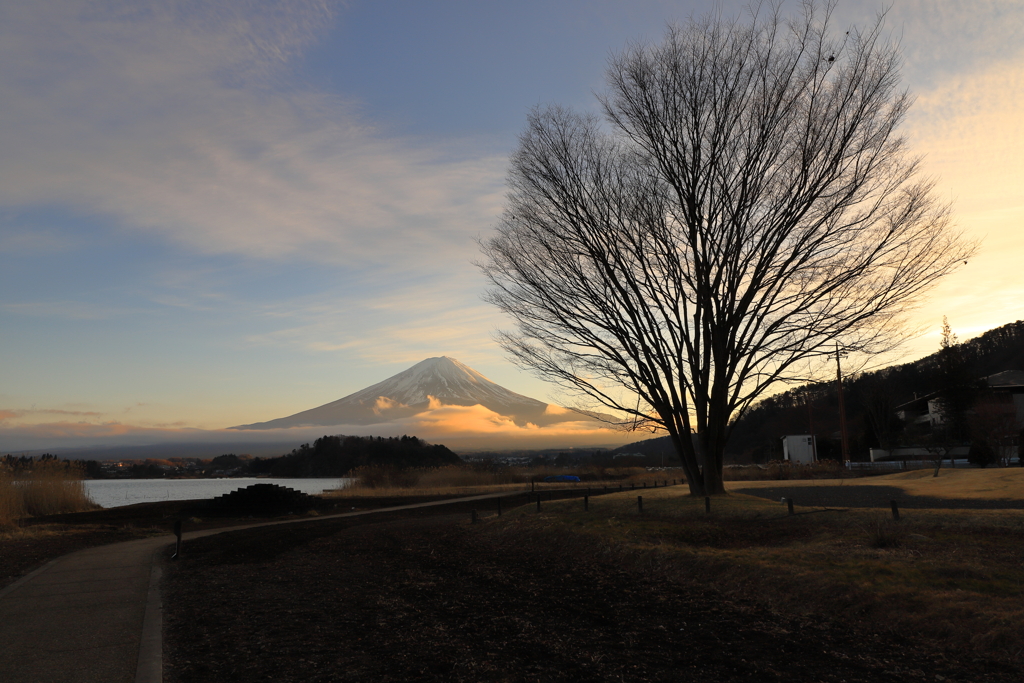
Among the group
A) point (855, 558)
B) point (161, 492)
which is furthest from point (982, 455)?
point (161, 492)

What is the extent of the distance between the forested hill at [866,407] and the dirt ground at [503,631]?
5497 cm

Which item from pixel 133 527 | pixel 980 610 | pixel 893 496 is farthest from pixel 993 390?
pixel 133 527

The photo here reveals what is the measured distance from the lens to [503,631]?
738 centimetres

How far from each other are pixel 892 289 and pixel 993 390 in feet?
152

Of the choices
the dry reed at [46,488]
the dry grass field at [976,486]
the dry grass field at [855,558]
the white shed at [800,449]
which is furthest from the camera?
the white shed at [800,449]

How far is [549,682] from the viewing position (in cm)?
550

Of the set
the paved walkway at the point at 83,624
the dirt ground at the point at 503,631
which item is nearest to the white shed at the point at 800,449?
the dirt ground at the point at 503,631

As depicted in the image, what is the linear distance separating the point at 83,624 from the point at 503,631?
212 inches

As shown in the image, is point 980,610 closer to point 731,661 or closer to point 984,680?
point 984,680

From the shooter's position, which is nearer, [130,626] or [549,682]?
[549,682]

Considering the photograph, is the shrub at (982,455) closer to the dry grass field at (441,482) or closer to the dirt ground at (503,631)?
the dry grass field at (441,482)

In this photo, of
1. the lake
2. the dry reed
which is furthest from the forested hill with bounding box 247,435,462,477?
the dry reed

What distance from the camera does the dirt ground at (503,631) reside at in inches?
228

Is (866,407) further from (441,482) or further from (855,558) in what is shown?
(855,558)
